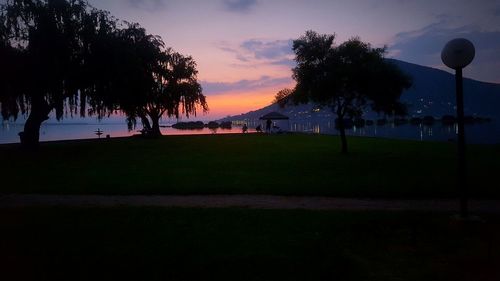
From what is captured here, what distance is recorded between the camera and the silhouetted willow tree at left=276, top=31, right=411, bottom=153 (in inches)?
807

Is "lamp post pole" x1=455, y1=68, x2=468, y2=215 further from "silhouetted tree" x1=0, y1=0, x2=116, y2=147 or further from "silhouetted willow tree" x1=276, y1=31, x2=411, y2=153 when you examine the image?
"silhouetted tree" x1=0, y1=0, x2=116, y2=147

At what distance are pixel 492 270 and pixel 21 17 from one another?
87.1ft

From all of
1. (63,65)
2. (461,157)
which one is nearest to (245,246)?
(461,157)

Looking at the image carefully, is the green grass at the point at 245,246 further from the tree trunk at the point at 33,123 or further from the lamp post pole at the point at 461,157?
the tree trunk at the point at 33,123

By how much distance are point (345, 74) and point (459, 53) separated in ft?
43.7

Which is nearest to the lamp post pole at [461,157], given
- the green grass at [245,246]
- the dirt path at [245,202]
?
the green grass at [245,246]

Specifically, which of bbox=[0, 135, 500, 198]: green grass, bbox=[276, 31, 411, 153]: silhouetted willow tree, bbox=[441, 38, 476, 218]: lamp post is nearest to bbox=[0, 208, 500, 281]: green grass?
bbox=[441, 38, 476, 218]: lamp post

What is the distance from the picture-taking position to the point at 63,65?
23.2 meters

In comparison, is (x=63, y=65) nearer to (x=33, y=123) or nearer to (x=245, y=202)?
(x=33, y=123)

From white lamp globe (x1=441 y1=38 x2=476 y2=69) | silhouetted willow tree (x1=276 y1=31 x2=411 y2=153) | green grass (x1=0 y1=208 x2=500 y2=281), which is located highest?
silhouetted willow tree (x1=276 y1=31 x2=411 y2=153)

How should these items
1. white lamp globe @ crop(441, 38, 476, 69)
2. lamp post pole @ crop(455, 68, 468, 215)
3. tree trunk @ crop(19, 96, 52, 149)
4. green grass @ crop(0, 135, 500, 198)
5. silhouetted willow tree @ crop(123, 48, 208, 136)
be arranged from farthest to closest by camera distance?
silhouetted willow tree @ crop(123, 48, 208, 136), tree trunk @ crop(19, 96, 52, 149), green grass @ crop(0, 135, 500, 198), white lamp globe @ crop(441, 38, 476, 69), lamp post pole @ crop(455, 68, 468, 215)

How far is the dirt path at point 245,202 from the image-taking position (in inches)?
342

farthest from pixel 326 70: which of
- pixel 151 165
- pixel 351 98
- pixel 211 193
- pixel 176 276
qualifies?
pixel 176 276

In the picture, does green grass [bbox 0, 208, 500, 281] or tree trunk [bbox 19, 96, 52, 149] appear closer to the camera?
green grass [bbox 0, 208, 500, 281]
